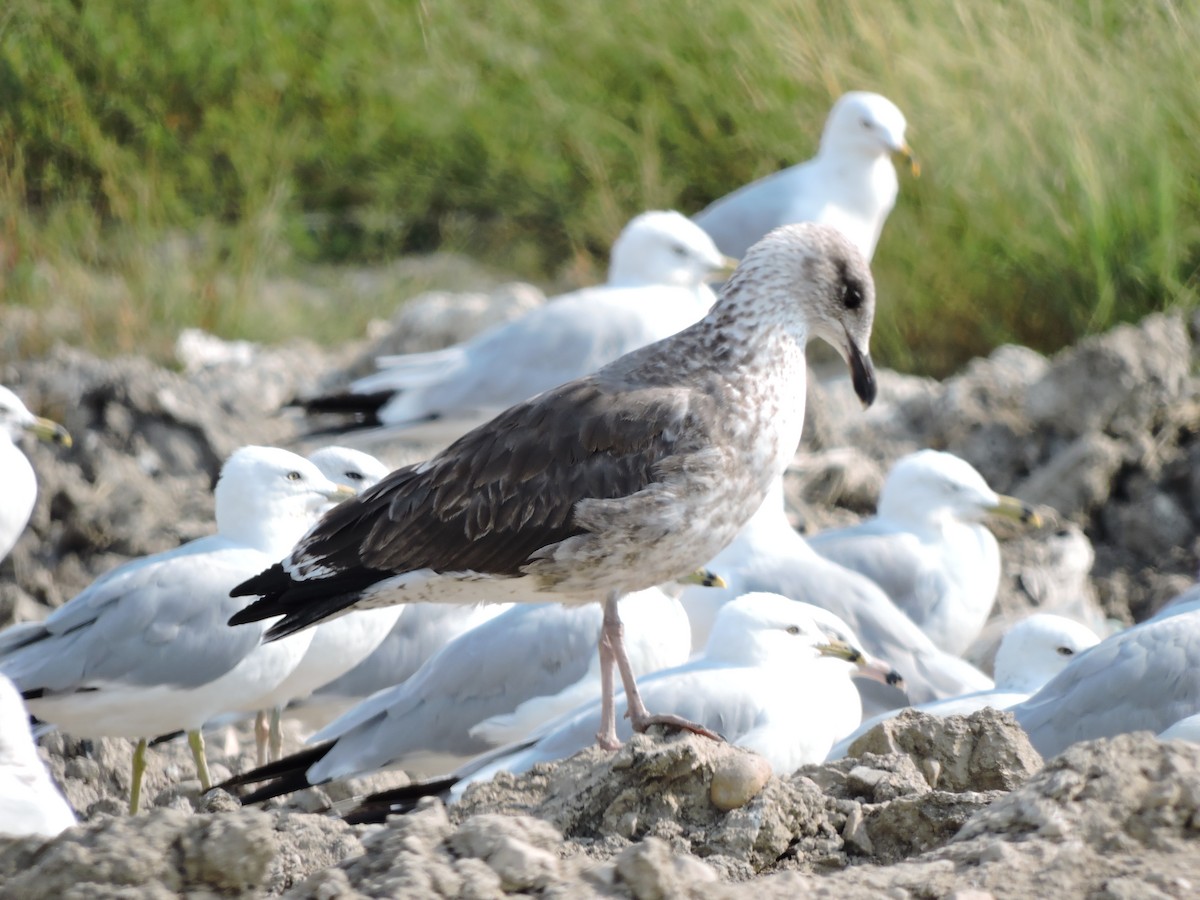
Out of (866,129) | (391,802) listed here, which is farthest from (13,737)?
(866,129)

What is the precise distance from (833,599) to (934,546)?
1.01 m

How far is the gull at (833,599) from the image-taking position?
6.34m

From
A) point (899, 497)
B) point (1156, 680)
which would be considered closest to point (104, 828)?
point (1156, 680)

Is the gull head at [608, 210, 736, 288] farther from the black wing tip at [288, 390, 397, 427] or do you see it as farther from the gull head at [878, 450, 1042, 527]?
the gull head at [878, 450, 1042, 527]

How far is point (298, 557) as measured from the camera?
4.67 meters

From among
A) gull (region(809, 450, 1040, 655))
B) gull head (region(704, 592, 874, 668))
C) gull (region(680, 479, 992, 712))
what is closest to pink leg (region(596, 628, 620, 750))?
gull head (region(704, 592, 874, 668))

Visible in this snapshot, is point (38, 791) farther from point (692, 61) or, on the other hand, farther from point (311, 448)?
point (692, 61)

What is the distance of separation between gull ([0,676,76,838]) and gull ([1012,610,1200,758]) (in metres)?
2.49

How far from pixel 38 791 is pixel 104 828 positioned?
0.84 m

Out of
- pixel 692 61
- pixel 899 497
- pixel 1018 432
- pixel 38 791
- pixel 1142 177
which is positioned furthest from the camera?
pixel 692 61

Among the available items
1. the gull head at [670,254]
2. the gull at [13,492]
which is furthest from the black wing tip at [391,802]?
the gull head at [670,254]

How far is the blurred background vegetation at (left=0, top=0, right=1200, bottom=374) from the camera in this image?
10.4 meters

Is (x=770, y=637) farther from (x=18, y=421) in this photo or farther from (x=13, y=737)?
(x=18, y=421)

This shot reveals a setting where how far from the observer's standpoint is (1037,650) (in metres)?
6.06
